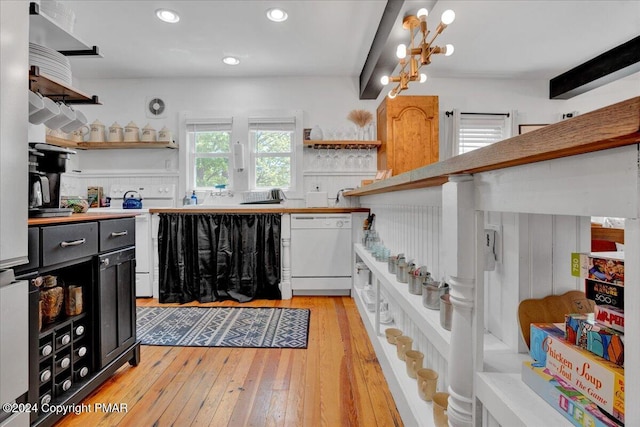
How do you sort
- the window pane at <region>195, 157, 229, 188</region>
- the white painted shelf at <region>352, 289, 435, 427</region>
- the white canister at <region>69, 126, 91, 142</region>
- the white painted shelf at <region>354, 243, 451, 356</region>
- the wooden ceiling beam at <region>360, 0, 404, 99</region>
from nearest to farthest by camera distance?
the white painted shelf at <region>354, 243, 451, 356</region> → the white painted shelf at <region>352, 289, 435, 427</region> → the wooden ceiling beam at <region>360, 0, 404, 99</region> → the white canister at <region>69, 126, 91, 142</region> → the window pane at <region>195, 157, 229, 188</region>

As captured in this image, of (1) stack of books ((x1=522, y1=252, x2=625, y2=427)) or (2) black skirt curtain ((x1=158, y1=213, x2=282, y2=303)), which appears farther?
(2) black skirt curtain ((x1=158, y1=213, x2=282, y2=303))

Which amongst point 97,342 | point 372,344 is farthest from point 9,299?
point 372,344

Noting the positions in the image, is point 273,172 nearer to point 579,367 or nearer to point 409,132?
point 409,132

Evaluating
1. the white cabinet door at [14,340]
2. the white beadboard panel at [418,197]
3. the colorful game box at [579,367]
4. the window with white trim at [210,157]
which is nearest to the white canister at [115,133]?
the window with white trim at [210,157]

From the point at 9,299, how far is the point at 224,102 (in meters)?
3.57

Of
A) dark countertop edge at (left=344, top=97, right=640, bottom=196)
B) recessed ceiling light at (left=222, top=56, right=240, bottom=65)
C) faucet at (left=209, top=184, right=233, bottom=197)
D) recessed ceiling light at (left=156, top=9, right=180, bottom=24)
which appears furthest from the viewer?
faucet at (left=209, top=184, right=233, bottom=197)

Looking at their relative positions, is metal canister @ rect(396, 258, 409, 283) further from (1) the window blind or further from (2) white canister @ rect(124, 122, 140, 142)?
(2) white canister @ rect(124, 122, 140, 142)

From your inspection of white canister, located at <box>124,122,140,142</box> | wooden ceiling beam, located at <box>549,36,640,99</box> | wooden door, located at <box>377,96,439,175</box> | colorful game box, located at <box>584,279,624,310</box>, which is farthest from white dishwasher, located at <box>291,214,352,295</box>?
wooden ceiling beam, located at <box>549,36,640,99</box>

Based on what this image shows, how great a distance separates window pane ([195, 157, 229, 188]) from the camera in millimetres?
4176

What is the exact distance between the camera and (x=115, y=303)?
167cm

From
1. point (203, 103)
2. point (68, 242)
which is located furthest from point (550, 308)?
point (203, 103)

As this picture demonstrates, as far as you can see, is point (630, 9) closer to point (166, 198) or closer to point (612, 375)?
point (612, 375)

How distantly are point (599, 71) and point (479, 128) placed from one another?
1.31 m

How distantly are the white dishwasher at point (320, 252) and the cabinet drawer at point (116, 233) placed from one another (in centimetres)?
167
